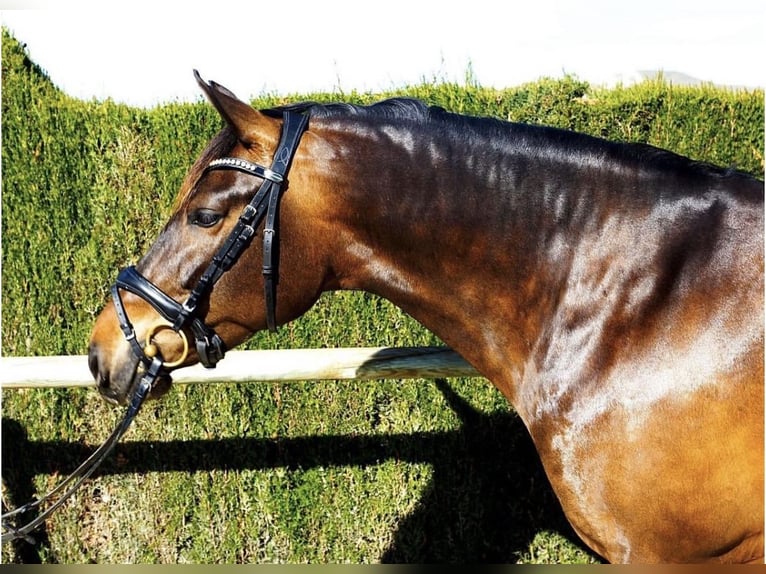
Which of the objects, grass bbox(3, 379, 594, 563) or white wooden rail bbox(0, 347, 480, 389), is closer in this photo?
white wooden rail bbox(0, 347, 480, 389)

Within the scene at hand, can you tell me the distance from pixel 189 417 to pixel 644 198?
324 centimetres

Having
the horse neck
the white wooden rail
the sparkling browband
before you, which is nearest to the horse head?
the sparkling browband

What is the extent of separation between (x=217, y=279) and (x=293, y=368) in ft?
4.48

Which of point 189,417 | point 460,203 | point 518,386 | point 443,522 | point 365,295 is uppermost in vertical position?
point 460,203

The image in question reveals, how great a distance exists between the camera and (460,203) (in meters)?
2.22

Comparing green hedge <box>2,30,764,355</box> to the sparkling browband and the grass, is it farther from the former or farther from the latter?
the sparkling browband

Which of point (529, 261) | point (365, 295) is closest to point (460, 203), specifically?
point (529, 261)

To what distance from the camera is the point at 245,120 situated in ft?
7.28

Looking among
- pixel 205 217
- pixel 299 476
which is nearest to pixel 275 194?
pixel 205 217

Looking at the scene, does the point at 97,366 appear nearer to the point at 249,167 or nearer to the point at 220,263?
the point at 220,263

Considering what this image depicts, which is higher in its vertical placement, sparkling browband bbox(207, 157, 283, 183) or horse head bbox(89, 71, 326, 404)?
sparkling browband bbox(207, 157, 283, 183)

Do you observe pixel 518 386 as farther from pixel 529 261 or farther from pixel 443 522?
pixel 443 522

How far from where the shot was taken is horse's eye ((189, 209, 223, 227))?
2230 millimetres

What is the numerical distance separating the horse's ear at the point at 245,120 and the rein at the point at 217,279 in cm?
5
